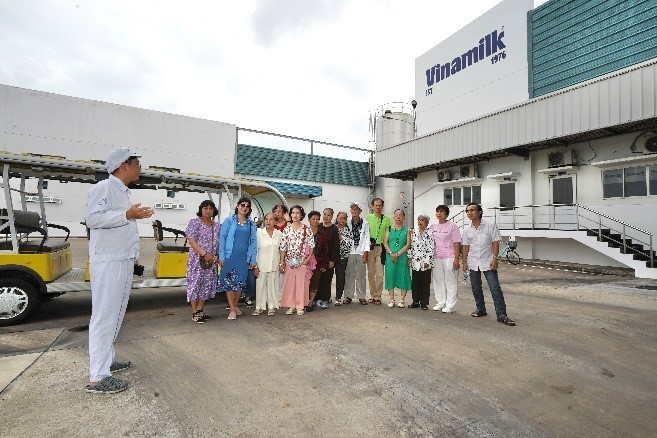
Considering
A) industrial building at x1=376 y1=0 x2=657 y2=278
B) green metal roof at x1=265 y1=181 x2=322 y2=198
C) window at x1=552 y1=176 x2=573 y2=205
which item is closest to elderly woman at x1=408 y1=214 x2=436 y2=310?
industrial building at x1=376 y1=0 x2=657 y2=278

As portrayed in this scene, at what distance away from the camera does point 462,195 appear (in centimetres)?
1819

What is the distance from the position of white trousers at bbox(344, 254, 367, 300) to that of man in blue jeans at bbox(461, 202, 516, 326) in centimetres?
192

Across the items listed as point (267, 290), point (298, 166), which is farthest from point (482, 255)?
point (298, 166)

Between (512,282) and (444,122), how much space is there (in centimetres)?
1349

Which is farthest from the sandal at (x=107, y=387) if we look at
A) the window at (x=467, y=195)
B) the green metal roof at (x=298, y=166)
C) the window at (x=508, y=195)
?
the green metal roof at (x=298, y=166)

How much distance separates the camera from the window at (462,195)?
17480 mm

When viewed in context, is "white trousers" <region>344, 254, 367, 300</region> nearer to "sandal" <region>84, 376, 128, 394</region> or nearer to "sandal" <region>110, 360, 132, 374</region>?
"sandal" <region>110, 360, 132, 374</region>

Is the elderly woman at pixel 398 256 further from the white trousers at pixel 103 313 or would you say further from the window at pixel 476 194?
the window at pixel 476 194

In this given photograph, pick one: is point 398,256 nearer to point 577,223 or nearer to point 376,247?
point 376,247

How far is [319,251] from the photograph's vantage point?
609cm

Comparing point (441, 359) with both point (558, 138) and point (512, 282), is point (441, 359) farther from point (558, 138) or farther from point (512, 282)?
point (558, 138)

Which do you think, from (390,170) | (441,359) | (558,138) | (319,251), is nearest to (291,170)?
(390,170)

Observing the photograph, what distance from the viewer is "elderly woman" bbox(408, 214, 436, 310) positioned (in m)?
6.18

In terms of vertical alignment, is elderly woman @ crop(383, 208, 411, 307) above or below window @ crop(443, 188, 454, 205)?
below
